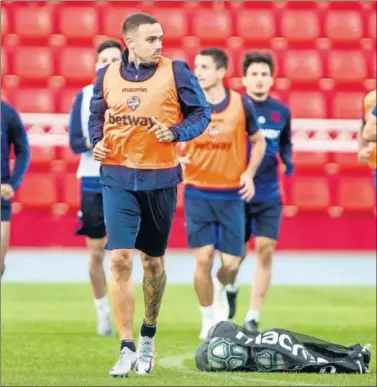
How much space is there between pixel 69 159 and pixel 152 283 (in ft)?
33.2

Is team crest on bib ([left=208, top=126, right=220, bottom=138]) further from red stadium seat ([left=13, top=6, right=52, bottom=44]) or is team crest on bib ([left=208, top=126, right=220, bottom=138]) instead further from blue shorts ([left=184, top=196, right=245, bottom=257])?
red stadium seat ([left=13, top=6, right=52, bottom=44])

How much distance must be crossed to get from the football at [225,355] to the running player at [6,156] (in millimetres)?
1815

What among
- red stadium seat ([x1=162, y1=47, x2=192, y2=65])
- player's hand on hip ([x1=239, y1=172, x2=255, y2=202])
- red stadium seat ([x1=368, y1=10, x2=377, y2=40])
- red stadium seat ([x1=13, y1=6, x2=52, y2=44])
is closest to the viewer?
player's hand on hip ([x1=239, y1=172, x2=255, y2=202])

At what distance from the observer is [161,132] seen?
6672 millimetres

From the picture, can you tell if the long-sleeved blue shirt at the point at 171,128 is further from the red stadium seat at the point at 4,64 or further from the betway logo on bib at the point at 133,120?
the red stadium seat at the point at 4,64

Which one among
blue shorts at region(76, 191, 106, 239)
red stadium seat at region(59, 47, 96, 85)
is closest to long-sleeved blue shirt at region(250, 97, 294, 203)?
blue shorts at region(76, 191, 106, 239)

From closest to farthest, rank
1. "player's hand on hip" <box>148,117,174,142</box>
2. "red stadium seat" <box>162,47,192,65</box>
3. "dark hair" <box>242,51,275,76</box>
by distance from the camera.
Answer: "player's hand on hip" <box>148,117,174,142</box>, "dark hair" <box>242,51,275,76</box>, "red stadium seat" <box>162,47,192,65</box>

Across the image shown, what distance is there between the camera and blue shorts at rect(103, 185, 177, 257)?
672cm

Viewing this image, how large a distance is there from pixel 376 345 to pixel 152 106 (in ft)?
9.54

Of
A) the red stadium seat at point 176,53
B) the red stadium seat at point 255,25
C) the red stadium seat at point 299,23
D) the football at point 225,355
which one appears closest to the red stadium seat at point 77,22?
the red stadium seat at point 176,53

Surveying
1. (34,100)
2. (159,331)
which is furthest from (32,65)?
(159,331)

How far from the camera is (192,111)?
684 cm

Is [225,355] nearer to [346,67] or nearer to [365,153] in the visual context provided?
[365,153]

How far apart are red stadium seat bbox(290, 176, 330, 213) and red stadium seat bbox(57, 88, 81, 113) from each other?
9.83ft
